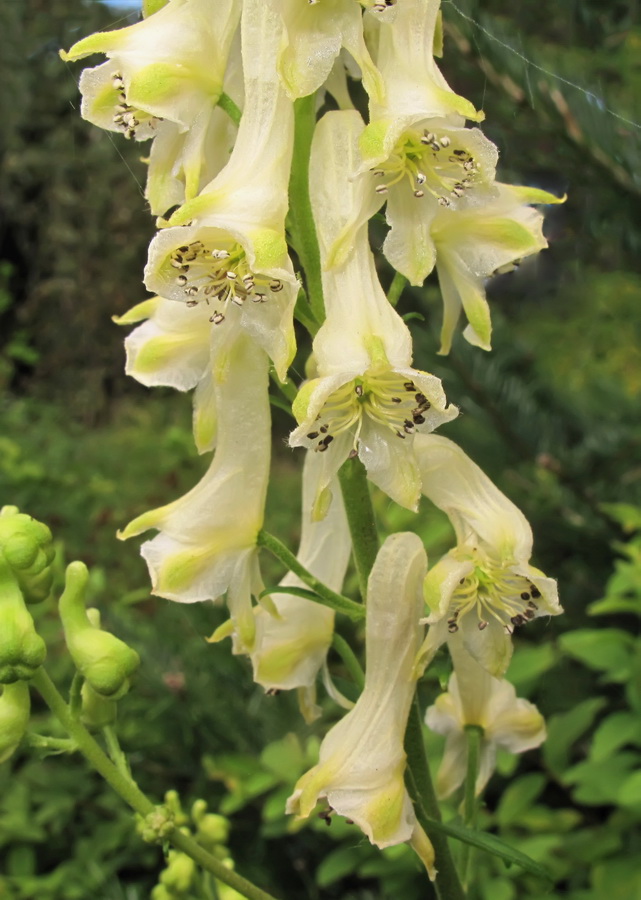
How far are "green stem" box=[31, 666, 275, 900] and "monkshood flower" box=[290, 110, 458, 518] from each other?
283 mm

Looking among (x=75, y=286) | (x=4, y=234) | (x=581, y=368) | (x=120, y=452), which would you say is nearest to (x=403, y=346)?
(x=120, y=452)

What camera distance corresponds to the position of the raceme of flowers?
0.71 metres

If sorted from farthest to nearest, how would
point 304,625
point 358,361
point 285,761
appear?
point 285,761 < point 304,625 < point 358,361

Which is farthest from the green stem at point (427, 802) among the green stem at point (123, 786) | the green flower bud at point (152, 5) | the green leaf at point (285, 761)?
the green flower bud at point (152, 5)

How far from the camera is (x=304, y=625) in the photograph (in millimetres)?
920

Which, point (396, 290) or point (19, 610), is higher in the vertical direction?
point (396, 290)

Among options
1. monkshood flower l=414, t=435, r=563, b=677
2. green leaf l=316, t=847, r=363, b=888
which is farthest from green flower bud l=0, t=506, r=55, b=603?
green leaf l=316, t=847, r=363, b=888

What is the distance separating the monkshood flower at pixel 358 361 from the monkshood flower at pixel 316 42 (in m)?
0.07

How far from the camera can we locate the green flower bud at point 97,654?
2.54 feet

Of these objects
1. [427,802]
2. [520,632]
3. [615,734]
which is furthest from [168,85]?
[520,632]

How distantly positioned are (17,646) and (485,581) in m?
0.40

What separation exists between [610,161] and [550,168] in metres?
0.17

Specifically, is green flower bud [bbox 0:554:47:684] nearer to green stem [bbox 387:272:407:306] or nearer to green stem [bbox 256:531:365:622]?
green stem [bbox 256:531:365:622]

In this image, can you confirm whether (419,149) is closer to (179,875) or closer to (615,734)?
(179,875)
